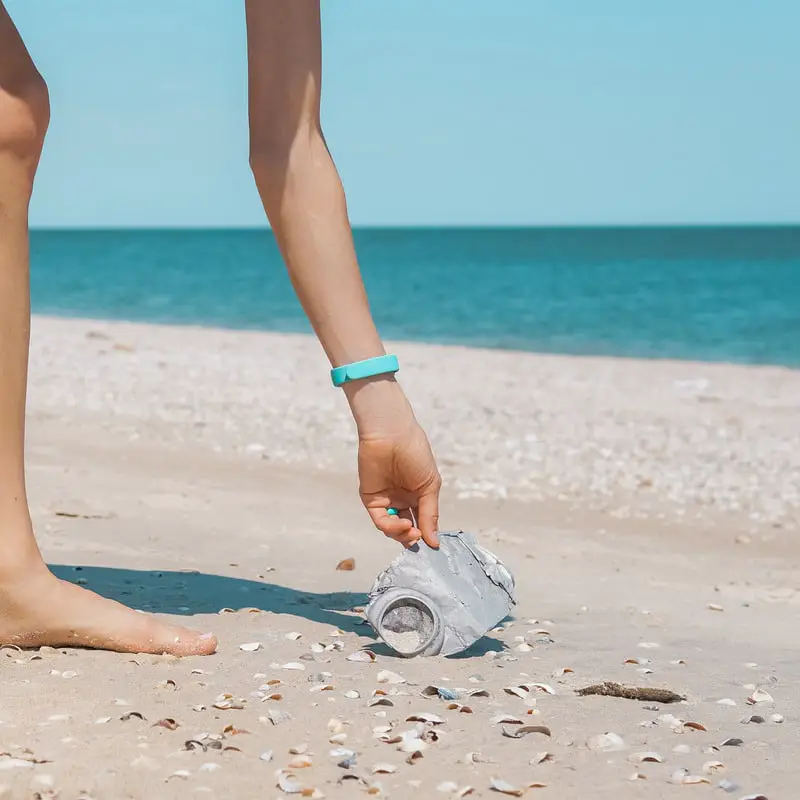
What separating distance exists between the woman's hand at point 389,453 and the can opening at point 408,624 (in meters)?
0.21

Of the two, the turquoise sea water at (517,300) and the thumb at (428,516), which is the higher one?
the turquoise sea water at (517,300)

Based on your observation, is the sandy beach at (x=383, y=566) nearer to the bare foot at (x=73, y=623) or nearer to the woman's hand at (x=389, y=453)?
the bare foot at (x=73, y=623)

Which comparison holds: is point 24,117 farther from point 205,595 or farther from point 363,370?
point 205,595

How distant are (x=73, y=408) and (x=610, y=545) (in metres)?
4.72

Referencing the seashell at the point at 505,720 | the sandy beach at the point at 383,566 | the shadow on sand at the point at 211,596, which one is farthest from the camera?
the shadow on sand at the point at 211,596

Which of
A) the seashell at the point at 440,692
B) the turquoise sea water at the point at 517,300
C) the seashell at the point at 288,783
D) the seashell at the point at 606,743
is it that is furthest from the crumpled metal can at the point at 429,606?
the turquoise sea water at the point at 517,300

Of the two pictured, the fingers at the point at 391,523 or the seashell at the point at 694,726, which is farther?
the fingers at the point at 391,523

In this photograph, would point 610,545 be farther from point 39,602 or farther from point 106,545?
point 39,602

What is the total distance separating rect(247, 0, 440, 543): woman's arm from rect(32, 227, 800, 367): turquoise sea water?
16791 millimetres

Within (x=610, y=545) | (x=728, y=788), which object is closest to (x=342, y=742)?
(x=728, y=788)

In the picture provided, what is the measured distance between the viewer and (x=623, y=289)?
40.8 metres

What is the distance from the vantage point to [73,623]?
2.65 m

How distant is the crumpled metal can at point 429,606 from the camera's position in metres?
2.85

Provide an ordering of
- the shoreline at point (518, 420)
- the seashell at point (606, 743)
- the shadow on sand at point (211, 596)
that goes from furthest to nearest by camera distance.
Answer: the shoreline at point (518, 420) → the shadow on sand at point (211, 596) → the seashell at point (606, 743)
